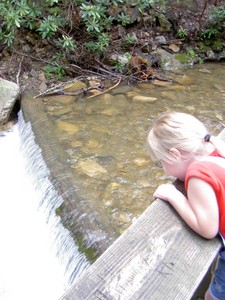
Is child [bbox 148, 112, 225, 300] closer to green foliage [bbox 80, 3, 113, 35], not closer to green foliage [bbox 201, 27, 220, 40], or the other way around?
green foliage [bbox 80, 3, 113, 35]

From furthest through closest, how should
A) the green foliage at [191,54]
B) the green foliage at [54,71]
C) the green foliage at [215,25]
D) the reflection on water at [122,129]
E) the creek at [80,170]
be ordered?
1. the green foliage at [215,25]
2. the green foliage at [191,54]
3. the green foliage at [54,71]
4. the reflection on water at [122,129]
5. the creek at [80,170]

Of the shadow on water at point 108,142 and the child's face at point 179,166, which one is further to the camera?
the shadow on water at point 108,142

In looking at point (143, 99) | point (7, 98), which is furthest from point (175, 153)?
point (7, 98)

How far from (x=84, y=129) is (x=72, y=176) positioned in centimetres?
98

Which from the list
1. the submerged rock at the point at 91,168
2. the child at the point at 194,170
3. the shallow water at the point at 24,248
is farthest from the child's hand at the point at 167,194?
the submerged rock at the point at 91,168

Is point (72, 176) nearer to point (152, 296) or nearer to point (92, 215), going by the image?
point (92, 215)

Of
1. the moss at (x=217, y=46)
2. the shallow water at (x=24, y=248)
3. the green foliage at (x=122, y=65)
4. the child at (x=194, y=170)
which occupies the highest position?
the child at (x=194, y=170)

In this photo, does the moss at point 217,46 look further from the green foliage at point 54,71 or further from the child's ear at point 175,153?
the child's ear at point 175,153

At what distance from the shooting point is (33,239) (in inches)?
136

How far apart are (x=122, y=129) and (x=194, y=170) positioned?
2.98 m

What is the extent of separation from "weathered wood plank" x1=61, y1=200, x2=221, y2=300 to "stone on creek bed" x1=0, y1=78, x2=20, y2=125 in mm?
4088

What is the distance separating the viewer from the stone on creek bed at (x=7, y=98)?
16.7ft

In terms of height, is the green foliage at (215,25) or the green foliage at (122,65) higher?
the green foliage at (215,25)

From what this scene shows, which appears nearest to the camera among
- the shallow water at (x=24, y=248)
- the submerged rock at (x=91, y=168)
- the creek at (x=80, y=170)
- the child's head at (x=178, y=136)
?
the child's head at (x=178, y=136)
